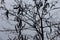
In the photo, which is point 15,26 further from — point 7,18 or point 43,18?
point 43,18

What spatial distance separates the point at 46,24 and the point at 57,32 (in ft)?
0.82

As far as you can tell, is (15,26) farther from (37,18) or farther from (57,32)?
(57,32)

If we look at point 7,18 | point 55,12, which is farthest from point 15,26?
point 55,12

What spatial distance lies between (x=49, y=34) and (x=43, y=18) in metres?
0.32

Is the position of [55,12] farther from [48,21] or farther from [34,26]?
[34,26]

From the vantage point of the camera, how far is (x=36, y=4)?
4273 millimetres

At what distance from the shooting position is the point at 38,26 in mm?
4238

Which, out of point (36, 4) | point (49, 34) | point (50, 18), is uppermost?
point (36, 4)

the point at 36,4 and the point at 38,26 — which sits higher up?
the point at 36,4

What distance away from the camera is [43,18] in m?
4.29

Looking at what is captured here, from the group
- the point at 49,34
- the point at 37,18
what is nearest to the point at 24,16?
the point at 37,18

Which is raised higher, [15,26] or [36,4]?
[36,4]

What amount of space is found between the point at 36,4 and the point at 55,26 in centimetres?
53

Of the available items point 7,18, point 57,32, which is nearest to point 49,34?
point 57,32
